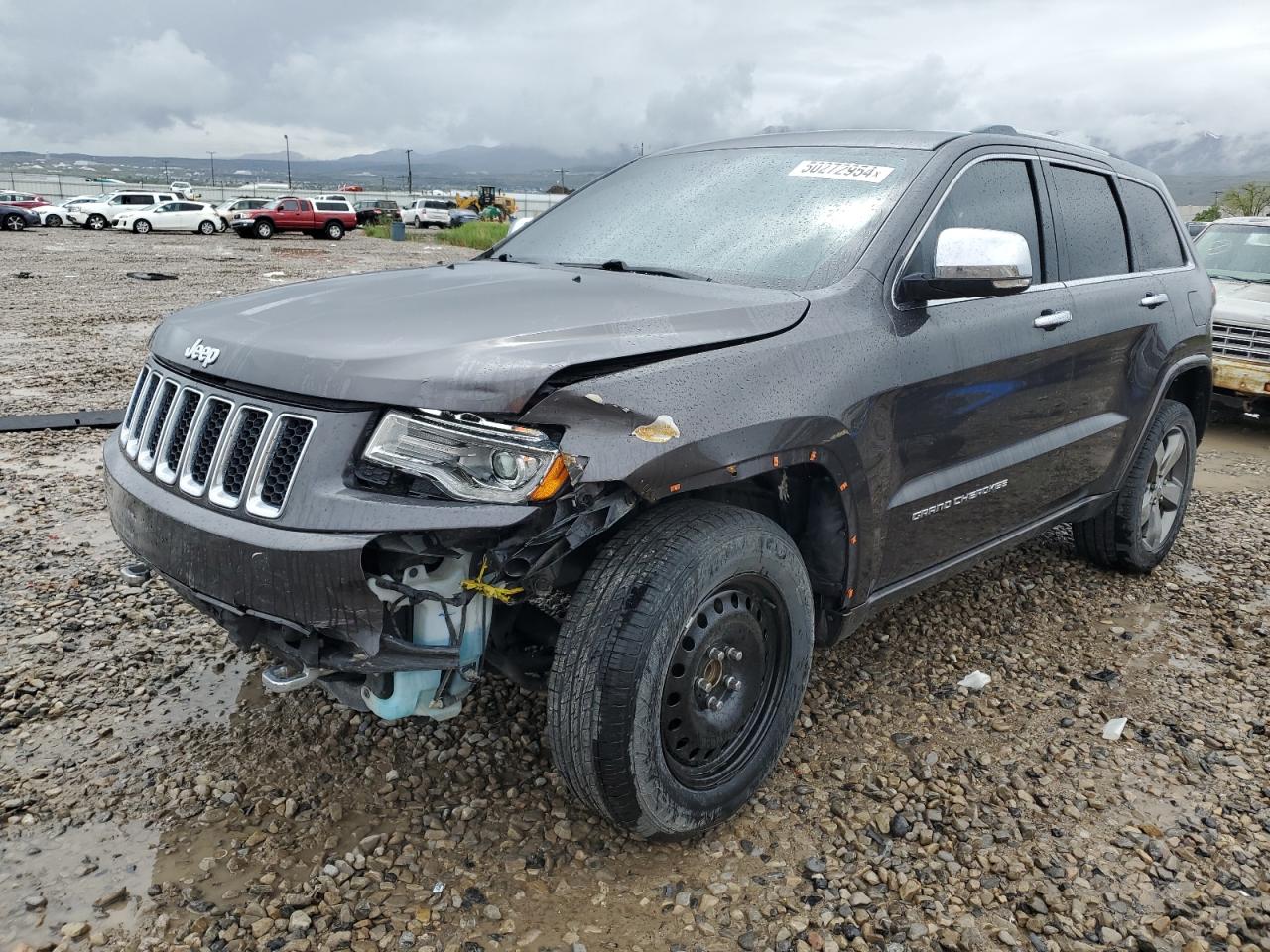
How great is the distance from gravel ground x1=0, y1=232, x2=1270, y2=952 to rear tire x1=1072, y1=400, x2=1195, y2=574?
301 mm

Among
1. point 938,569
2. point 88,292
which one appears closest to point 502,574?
point 938,569

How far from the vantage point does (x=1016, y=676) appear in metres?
3.72

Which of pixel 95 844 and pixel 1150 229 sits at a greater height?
pixel 1150 229

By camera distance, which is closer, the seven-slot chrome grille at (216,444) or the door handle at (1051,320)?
the seven-slot chrome grille at (216,444)

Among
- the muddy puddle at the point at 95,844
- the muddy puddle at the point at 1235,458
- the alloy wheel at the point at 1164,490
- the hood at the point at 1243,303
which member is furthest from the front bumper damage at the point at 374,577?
the hood at the point at 1243,303

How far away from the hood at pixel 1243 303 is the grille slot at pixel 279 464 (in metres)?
7.32

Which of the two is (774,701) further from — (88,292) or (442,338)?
(88,292)

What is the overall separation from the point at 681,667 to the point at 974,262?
140cm

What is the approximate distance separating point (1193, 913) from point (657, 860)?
1337mm

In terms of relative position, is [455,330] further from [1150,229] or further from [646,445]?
[1150,229]

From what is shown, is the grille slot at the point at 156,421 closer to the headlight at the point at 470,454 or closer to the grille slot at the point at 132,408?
the grille slot at the point at 132,408

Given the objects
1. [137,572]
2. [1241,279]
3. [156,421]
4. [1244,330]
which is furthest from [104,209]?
[156,421]

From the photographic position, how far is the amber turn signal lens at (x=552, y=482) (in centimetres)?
213

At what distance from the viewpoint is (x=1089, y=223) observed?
3.94 metres
